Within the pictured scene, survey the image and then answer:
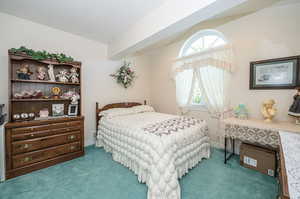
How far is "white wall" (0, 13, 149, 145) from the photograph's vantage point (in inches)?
81.8

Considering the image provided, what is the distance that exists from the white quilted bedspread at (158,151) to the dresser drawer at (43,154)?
588 mm

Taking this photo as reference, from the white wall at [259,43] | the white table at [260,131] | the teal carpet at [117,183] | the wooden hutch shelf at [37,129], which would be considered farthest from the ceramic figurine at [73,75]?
the white table at [260,131]

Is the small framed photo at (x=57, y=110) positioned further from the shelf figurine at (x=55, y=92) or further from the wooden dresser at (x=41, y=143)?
the wooden dresser at (x=41, y=143)

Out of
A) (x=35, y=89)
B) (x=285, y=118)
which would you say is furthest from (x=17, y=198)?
(x=285, y=118)

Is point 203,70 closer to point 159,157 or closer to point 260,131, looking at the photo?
point 260,131

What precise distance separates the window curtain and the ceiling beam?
1148 millimetres

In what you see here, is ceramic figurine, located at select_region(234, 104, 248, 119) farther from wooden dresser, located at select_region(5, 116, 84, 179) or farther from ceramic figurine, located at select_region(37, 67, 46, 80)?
ceramic figurine, located at select_region(37, 67, 46, 80)

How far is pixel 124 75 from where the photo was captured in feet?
11.3

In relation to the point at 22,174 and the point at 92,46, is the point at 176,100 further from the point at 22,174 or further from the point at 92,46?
the point at 22,174

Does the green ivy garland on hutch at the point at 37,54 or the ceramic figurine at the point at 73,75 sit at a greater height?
the green ivy garland on hutch at the point at 37,54

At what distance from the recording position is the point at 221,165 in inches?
86.7

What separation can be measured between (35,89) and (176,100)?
3.10 metres

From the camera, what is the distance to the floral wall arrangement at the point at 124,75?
343 centimetres

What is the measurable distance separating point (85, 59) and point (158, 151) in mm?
2606
